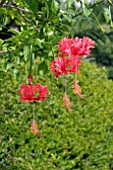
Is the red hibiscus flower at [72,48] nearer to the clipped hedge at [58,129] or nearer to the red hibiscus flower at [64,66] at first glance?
the red hibiscus flower at [64,66]

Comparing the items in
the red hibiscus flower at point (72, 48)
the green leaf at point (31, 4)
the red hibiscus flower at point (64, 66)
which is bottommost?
the red hibiscus flower at point (64, 66)

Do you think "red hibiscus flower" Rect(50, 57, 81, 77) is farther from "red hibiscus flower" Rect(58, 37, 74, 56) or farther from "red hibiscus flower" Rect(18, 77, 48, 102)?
"red hibiscus flower" Rect(18, 77, 48, 102)

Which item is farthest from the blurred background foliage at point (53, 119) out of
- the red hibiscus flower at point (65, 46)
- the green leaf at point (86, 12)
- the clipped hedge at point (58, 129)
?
the red hibiscus flower at point (65, 46)

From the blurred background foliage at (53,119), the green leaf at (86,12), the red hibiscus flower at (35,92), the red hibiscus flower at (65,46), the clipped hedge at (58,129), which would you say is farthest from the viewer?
the clipped hedge at (58,129)

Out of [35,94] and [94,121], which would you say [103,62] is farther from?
[35,94]

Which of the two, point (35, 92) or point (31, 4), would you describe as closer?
point (31, 4)

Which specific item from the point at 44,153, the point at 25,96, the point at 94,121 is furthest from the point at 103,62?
the point at 25,96

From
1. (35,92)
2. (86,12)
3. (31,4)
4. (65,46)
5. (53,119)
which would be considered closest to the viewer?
(31,4)

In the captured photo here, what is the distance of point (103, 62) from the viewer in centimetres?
1122

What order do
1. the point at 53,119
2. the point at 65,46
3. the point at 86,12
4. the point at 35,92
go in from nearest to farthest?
the point at 65,46 → the point at 86,12 → the point at 35,92 → the point at 53,119

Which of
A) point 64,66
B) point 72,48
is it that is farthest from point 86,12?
point 64,66

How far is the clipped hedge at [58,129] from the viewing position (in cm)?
346

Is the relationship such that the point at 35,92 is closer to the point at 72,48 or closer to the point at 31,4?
the point at 72,48

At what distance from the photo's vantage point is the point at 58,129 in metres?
3.80
